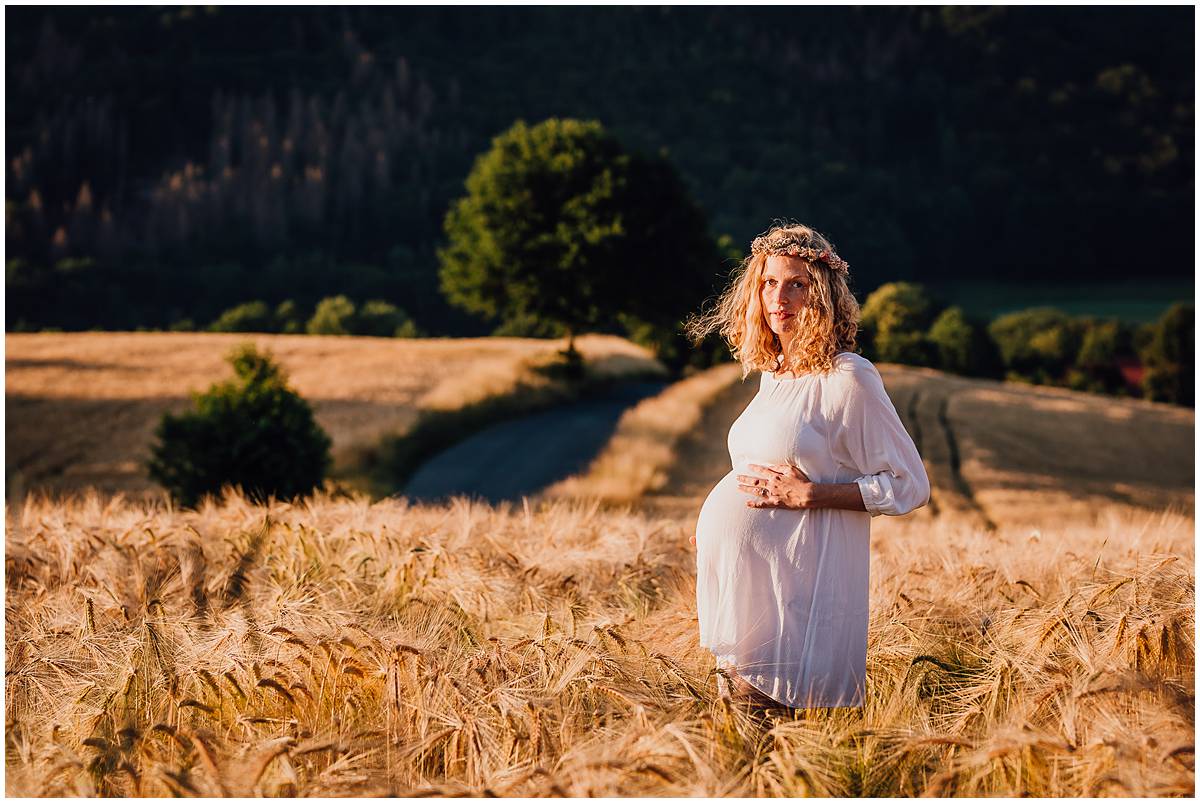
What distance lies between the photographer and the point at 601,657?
143 inches

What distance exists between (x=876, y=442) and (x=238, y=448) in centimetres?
1642

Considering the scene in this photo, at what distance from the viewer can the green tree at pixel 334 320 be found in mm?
69875

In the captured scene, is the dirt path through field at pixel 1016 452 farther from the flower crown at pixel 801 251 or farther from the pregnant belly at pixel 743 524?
the flower crown at pixel 801 251

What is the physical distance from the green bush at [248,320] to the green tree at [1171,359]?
220ft

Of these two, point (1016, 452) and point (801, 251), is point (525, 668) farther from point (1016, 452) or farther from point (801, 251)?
point (1016, 452)

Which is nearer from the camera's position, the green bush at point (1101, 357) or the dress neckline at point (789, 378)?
the dress neckline at point (789, 378)

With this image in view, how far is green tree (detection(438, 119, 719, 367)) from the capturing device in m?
37.8

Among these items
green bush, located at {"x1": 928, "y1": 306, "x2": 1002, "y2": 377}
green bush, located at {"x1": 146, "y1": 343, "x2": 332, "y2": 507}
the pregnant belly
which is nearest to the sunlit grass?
the pregnant belly

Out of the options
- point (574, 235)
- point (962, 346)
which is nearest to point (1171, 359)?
point (962, 346)

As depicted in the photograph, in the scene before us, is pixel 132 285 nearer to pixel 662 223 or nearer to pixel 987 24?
pixel 662 223

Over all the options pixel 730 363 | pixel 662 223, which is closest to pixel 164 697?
pixel 662 223

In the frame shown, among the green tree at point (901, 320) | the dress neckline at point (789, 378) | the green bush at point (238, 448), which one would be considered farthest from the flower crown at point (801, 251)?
the green tree at point (901, 320)

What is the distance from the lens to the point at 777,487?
11.2 ft

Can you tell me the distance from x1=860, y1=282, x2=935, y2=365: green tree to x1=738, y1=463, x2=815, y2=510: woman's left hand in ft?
111
